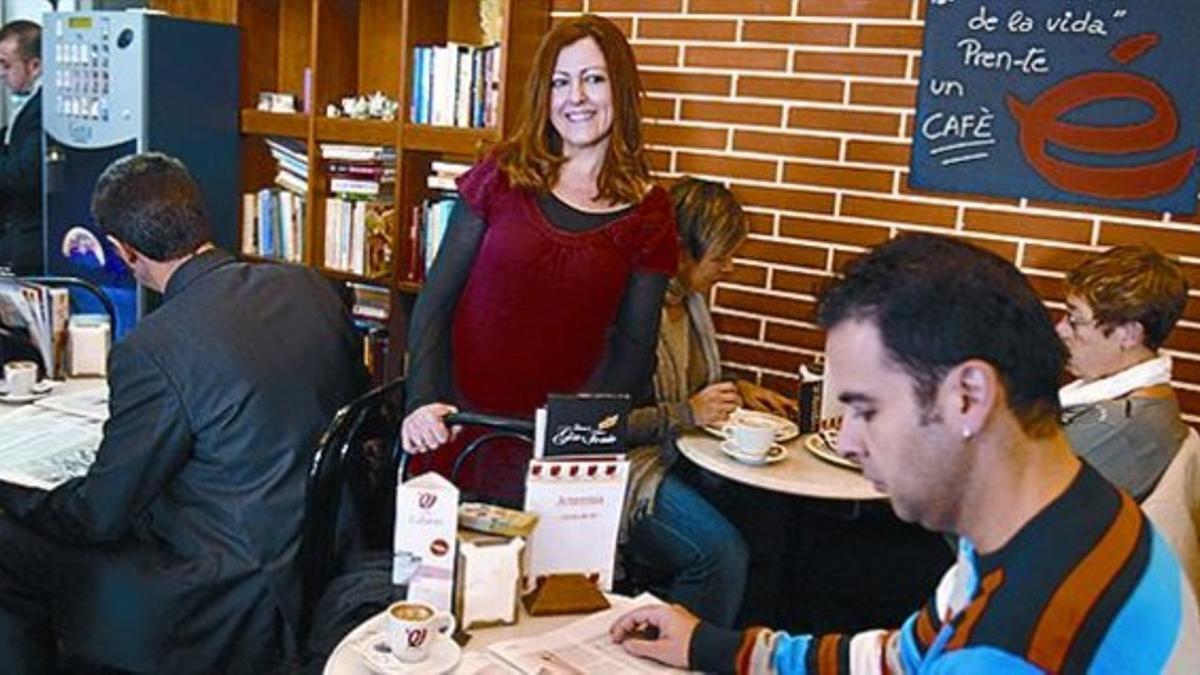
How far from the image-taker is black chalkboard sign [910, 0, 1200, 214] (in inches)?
105

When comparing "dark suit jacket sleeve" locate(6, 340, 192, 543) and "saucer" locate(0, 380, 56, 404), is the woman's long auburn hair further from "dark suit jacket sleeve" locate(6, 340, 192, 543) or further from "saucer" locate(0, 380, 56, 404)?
"saucer" locate(0, 380, 56, 404)

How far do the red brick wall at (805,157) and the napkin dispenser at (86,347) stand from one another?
1.60m

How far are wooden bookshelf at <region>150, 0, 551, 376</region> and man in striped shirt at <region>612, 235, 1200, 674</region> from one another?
230 centimetres

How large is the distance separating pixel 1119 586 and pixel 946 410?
0.67ft

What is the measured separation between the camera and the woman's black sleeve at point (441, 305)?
2.31 metres

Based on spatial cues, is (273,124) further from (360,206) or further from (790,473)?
(790,473)

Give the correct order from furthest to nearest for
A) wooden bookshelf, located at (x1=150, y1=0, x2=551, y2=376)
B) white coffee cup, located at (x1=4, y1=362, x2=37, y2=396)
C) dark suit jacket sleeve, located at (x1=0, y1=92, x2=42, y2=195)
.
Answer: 1. dark suit jacket sleeve, located at (x1=0, y1=92, x2=42, y2=195)
2. wooden bookshelf, located at (x1=150, y1=0, x2=551, y2=376)
3. white coffee cup, located at (x1=4, y1=362, x2=37, y2=396)

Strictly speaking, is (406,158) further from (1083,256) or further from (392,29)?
(1083,256)

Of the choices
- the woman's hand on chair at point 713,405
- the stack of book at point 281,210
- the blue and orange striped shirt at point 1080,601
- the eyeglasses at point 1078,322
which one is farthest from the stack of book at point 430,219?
the blue and orange striped shirt at point 1080,601

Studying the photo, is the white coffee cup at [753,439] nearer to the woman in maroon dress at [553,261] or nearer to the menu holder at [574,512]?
the woman in maroon dress at [553,261]

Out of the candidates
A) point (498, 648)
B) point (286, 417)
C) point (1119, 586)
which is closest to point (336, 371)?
point (286, 417)

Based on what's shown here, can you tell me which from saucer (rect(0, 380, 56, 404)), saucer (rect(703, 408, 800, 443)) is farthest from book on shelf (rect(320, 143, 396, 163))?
saucer (rect(703, 408, 800, 443))

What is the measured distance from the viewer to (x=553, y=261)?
7.44 ft

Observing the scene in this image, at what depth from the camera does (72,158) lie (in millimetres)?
3682
